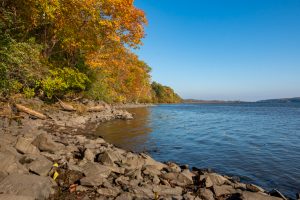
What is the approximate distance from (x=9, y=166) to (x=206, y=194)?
6.66 metres

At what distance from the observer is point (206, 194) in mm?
8836

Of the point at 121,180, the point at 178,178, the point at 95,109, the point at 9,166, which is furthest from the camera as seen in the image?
the point at 95,109

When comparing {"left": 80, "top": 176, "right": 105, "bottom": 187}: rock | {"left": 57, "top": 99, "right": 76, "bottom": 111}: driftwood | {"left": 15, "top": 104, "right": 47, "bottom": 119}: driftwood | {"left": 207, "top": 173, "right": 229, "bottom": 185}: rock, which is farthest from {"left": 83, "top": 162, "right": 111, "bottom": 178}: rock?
{"left": 57, "top": 99, "right": 76, "bottom": 111}: driftwood

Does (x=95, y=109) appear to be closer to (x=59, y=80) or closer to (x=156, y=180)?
(x=59, y=80)

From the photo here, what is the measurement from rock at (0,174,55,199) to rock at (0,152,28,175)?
1.68 feet

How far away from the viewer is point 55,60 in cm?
2711

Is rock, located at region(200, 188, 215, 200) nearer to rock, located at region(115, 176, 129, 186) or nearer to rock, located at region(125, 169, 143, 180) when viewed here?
rock, located at region(125, 169, 143, 180)

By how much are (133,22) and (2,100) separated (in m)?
14.0

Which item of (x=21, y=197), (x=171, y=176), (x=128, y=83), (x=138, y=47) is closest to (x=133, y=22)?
(x=138, y=47)

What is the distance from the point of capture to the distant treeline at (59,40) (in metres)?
14.8

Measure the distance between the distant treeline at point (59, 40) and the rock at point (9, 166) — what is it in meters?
6.75

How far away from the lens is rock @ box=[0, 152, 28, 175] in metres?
7.52

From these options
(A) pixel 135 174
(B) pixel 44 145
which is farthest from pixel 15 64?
(A) pixel 135 174

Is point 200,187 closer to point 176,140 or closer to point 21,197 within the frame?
point 21,197
